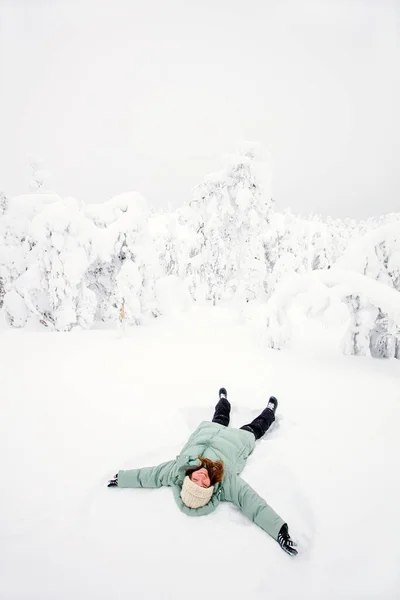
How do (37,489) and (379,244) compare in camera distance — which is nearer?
(37,489)

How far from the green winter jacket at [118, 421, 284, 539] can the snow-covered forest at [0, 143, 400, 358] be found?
3.90 meters

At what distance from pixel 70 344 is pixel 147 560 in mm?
6421

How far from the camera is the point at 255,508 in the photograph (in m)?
2.50

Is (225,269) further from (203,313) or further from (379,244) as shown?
(379,244)

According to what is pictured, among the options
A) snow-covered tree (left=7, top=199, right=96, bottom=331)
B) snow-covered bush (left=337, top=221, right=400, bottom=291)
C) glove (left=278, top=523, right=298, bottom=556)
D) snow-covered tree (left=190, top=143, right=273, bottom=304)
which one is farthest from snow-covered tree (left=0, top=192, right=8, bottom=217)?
glove (left=278, top=523, right=298, bottom=556)

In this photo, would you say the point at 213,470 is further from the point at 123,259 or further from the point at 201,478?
the point at 123,259

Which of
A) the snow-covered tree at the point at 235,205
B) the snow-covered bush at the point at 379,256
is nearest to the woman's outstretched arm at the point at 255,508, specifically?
the snow-covered bush at the point at 379,256

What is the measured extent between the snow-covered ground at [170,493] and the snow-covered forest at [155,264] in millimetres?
1466

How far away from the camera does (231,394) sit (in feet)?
16.5

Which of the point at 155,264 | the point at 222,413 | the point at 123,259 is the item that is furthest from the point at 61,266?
the point at 222,413

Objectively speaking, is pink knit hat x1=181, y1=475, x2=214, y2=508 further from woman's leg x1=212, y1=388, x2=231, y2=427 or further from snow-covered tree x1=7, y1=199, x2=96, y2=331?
snow-covered tree x1=7, y1=199, x2=96, y2=331

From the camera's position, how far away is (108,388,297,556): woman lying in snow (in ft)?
8.03

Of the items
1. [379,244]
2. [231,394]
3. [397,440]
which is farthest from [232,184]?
[397,440]

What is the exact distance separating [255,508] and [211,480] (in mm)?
438
